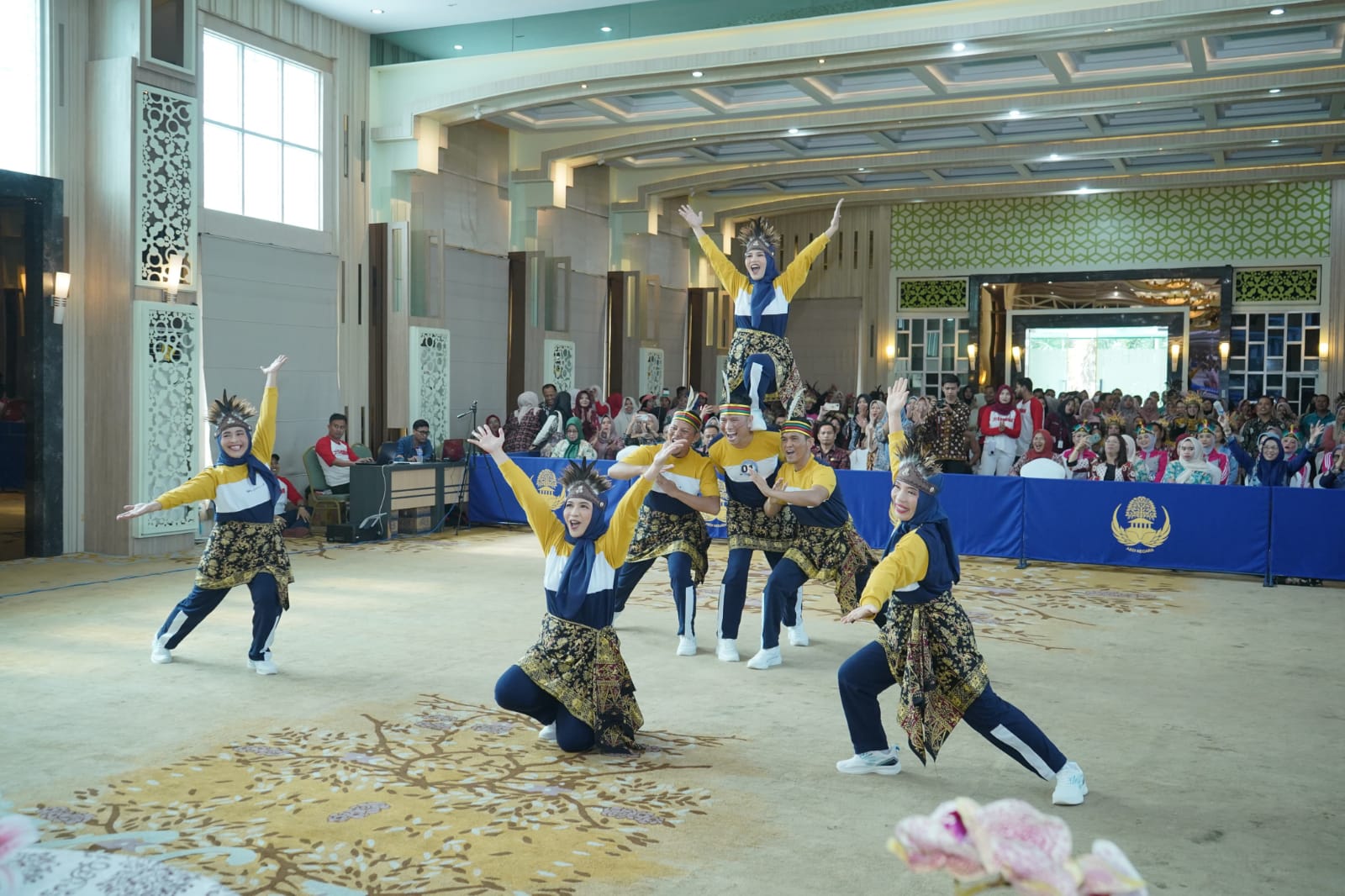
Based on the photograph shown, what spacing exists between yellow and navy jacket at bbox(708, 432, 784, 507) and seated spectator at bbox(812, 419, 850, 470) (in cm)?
305

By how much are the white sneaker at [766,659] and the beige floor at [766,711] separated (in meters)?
0.12

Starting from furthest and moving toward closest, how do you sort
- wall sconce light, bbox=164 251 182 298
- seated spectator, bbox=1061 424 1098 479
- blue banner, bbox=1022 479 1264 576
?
seated spectator, bbox=1061 424 1098 479
wall sconce light, bbox=164 251 182 298
blue banner, bbox=1022 479 1264 576

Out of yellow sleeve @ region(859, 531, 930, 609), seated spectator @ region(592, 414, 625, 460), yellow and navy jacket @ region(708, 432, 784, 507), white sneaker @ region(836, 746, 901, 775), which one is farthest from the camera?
seated spectator @ region(592, 414, 625, 460)

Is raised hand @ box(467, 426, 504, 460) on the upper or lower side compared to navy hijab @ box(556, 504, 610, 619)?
upper

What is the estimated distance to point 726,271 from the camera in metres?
6.93

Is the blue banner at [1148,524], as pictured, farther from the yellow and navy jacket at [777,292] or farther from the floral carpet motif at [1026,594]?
the yellow and navy jacket at [777,292]

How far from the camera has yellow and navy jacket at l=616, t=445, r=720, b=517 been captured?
636 centimetres

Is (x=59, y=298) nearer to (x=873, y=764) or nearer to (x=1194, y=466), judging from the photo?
(x=873, y=764)

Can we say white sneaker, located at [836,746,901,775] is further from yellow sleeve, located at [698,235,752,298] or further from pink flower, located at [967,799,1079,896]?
pink flower, located at [967,799,1079,896]

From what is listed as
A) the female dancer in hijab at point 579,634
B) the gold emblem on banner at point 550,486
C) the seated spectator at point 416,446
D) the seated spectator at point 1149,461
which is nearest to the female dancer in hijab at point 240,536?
the female dancer in hijab at point 579,634

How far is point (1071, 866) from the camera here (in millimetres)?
1196

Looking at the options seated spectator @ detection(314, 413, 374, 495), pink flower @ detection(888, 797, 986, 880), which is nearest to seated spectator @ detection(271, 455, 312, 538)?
seated spectator @ detection(314, 413, 374, 495)

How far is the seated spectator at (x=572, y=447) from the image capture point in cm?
1247

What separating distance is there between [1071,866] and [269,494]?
5493mm
